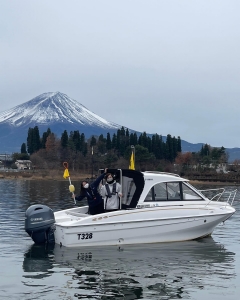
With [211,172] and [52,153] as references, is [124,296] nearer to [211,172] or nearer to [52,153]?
[211,172]

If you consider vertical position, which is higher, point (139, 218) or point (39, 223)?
point (139, 218)

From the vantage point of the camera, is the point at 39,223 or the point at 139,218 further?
the point at 139,218

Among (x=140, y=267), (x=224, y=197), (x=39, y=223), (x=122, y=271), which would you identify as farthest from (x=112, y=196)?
(x=224, y=197)

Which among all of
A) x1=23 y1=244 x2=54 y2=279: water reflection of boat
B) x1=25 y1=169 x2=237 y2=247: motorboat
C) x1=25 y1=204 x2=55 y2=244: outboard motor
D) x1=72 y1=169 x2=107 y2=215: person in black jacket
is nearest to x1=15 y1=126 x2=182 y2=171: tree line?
x1=25 y1=169 x2=237 y2=247: motorboat

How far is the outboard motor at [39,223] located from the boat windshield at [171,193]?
3382 mm

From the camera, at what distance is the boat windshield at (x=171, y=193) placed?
19.1 meters

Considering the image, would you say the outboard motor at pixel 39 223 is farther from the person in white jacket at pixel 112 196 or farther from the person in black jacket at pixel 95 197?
the person in white jacket at pixel 112 196

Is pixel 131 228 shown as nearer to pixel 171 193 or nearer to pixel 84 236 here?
pixel 84 236

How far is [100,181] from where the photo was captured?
19.0 metres

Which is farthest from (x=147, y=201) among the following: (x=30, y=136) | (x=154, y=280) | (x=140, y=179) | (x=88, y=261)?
(x=30, y=136)

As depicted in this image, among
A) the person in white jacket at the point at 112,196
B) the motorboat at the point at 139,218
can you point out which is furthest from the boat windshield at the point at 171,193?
the person in white jacket at the point at 112,196

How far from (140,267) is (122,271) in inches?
29.4

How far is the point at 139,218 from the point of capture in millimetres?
17938

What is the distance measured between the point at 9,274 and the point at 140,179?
623 cm
